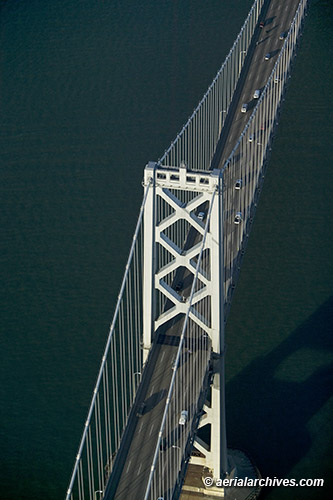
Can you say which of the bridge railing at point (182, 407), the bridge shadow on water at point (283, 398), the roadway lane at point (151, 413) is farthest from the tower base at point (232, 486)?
the roadway lane at point (151, 413)

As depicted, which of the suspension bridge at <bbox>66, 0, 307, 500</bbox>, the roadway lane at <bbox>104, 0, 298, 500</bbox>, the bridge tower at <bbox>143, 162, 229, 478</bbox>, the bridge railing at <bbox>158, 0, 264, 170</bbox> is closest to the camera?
the roadway lane at <bbox>104, 0, 298, 500</bbox>

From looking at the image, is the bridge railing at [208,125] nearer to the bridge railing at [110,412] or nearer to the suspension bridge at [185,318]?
the suspension bridge at [185,318]

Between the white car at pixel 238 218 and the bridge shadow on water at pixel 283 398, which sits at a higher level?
the white car at pixel 238 218

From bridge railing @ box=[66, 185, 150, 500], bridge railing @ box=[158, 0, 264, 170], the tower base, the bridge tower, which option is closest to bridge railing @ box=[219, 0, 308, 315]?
the bridge tower

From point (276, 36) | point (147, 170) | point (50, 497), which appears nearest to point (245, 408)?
point (50, 497)

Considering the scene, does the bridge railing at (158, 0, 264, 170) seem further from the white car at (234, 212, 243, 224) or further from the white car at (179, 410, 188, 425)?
the white car at (179, 410, 188, 425)

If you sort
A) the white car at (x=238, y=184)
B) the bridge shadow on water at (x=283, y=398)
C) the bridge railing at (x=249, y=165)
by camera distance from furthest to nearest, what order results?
the white car at (x=238, y=184) → the bridge shadow on water at (x=283, y=398) → the bridge railing at (x=249, y=165)

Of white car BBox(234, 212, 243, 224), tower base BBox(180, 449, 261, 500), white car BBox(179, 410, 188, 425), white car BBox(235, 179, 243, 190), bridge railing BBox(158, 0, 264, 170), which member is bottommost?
tower base BBox(180, 449, 261, 500)
